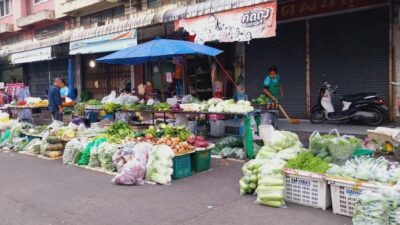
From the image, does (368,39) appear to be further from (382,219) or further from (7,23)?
(7,23)

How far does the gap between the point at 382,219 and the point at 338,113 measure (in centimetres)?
738

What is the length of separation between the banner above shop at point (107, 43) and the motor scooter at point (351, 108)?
6.40 m

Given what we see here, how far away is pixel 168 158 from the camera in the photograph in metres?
6.67

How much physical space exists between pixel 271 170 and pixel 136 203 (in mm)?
1978

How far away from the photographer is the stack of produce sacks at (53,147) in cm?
941

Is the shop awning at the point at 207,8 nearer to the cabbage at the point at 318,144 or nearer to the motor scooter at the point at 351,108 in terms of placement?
the motor scooter at the point at 351,108

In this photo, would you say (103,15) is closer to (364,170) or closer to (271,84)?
(271,84)

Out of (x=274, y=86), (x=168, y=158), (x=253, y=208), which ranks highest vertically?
(x=274, y=86)

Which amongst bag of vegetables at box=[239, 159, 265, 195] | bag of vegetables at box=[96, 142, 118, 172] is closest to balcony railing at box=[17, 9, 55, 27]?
bag of vegetables at box=[96, 142, 118, 172]

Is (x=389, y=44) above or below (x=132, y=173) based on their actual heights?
above

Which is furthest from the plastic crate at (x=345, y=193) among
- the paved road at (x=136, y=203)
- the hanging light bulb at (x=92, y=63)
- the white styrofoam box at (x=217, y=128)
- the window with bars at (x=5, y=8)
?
the window with bars at (x=5, y=8)

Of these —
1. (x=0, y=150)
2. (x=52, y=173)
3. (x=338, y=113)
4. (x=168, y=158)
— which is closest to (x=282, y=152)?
(x=168, y=158)

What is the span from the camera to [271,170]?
209 inches

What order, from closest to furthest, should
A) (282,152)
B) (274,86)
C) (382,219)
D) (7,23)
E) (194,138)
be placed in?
(382,219), (282,152), (194,138), (274,86), (7,23)
